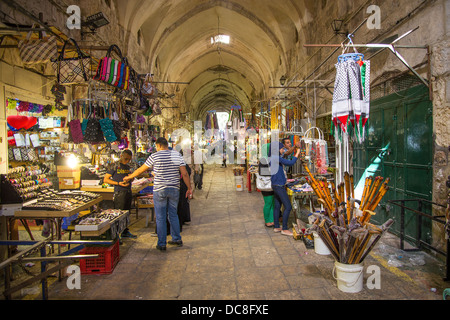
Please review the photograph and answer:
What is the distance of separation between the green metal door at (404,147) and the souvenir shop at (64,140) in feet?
13.9

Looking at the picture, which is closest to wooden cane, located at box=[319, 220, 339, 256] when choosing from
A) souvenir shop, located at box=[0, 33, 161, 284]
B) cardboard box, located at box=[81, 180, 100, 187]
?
souvenir shop, located at box=[0, 33, 161, 284]

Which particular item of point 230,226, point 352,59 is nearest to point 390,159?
point 352,59

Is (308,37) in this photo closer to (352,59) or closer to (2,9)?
(352,59)

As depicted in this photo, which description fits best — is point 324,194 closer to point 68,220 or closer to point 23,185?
point 68,220

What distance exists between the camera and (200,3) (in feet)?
41.2

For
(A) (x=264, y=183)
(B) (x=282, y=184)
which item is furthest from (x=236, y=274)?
(A) (x=264, y=183)

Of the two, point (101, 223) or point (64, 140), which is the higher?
point (64, 140)

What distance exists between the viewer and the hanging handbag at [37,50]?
14.6 feet

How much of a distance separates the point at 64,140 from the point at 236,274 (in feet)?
15.5

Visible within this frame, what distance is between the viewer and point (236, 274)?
348 cm

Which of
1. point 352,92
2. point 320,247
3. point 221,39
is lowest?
point 320,247

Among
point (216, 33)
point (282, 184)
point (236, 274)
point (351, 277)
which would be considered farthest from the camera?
point (216, 33)

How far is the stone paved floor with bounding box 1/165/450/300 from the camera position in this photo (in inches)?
118

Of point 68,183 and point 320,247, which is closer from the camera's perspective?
point 320,247
